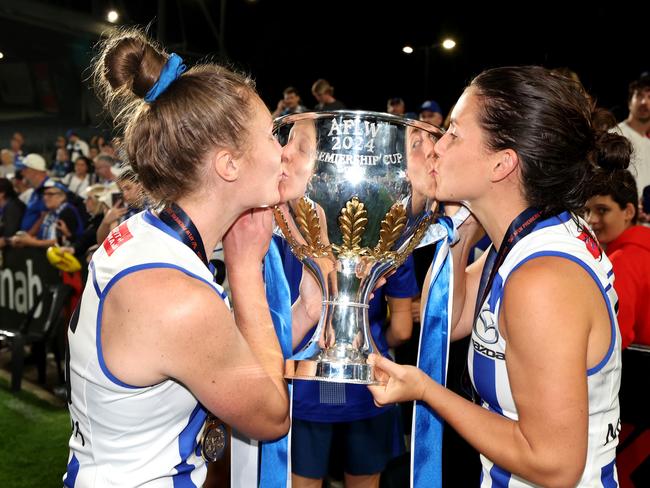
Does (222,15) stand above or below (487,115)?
above

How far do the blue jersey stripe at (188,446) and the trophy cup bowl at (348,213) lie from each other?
212 millimetres

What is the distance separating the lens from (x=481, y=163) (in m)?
1.29

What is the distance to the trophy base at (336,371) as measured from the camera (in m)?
1.11

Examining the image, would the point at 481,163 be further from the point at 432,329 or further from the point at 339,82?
the point at 339,82

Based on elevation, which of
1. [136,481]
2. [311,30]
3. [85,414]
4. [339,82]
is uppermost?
[311,30]

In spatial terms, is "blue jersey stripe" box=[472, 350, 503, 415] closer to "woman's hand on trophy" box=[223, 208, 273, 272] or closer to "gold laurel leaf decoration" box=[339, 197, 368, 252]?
"gold laurel leaf decoration" box=[339, 197, 368, 252]

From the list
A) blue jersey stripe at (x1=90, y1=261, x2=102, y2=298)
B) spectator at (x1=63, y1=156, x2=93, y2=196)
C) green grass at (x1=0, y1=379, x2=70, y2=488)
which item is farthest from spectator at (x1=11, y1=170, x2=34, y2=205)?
blue jersey stripe at (x1=90, y1=261, x2=102, y2=298)

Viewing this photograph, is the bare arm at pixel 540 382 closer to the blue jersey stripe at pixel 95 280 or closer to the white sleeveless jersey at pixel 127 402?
the white sleeveless jersey at pixel 127 402

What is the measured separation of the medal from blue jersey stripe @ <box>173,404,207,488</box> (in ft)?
0.06

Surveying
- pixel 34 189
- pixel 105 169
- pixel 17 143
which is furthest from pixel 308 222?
pixel 17 143

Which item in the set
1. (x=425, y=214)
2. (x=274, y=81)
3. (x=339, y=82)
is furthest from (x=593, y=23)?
(x=425, y=214)

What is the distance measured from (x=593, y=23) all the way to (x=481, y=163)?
759cm

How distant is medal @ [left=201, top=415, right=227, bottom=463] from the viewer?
1.27 metres

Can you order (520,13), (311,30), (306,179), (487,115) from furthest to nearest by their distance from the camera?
1. (311,30)
2. (520,13)
3. (487,115)
4. (306,179)
